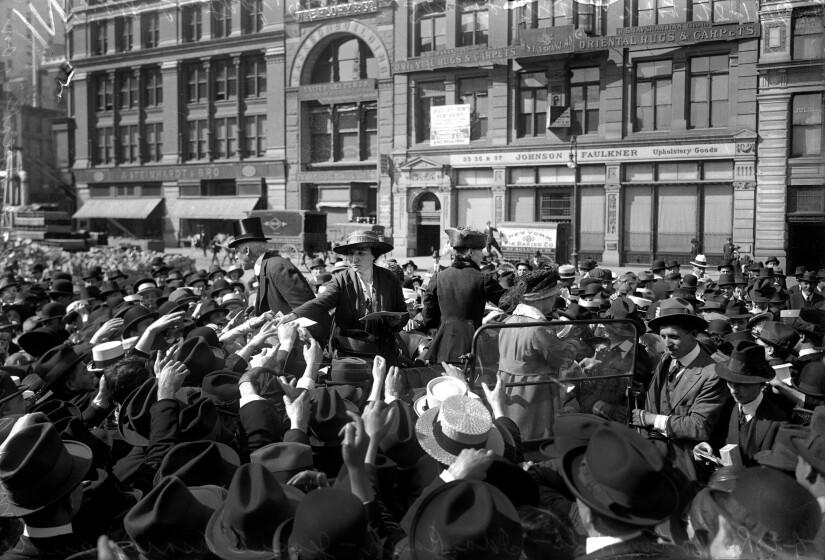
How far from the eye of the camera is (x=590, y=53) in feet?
105

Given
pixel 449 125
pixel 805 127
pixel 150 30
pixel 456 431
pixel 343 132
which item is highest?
pixel 150 30

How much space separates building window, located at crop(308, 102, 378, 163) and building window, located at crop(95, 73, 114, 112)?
51.2 ft

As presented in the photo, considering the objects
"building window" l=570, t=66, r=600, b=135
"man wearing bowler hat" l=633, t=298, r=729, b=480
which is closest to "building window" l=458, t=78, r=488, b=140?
"building window" l=570, t=66, r=600, b=135

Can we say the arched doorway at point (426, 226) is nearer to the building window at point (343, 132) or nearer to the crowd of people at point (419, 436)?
the building window at point (343, 132)

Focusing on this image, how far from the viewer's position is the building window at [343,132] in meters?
39.2

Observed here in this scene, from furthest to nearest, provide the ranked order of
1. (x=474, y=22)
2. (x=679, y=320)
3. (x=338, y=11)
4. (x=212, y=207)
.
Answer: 1. (x=212, y=207)
2. (x=338, y=11)
3. (x=474, y=22)
4. (x=679, y=320)

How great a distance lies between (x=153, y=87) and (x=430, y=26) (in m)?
19.7

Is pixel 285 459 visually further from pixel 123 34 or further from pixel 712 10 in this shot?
pixel 123 34

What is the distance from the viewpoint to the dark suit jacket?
13.5 ft

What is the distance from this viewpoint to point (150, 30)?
147ft

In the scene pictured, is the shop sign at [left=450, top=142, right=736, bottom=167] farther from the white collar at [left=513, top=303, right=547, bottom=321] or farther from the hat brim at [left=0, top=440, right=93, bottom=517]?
the hat brim at [left=0, top=440, right=93, bottom=517]

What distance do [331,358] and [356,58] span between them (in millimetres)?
35436

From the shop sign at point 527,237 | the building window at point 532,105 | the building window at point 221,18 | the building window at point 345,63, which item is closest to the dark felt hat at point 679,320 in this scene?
the shop sign at point 527,237

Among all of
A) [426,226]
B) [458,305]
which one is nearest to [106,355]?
[458,305]
